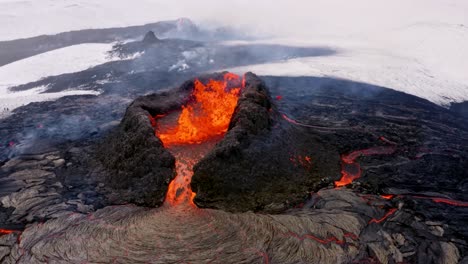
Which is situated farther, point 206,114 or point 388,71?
point 388,71

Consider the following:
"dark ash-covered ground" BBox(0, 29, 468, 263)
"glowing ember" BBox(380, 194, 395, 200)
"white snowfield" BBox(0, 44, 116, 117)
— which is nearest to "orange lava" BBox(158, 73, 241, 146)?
"dark ash-covered ground" BBox(0, 29, 468, 263)

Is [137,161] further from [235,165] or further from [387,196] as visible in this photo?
[387,196]

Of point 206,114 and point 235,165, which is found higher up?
point 206,114

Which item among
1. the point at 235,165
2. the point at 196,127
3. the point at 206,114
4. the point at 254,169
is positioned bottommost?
the point at 254,169

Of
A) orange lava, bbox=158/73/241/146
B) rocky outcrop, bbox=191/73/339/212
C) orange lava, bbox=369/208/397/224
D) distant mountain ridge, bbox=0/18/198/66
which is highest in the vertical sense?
distant mountain ridge, bbox=0/18/198/66

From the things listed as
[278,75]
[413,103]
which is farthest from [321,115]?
[278,75]

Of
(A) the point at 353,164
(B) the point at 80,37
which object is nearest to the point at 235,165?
(A) the point at 353,164

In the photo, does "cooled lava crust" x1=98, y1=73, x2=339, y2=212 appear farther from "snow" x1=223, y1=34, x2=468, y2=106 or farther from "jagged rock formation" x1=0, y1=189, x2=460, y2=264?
"snow" x1=223, y1=34, x2=468, y2=106
